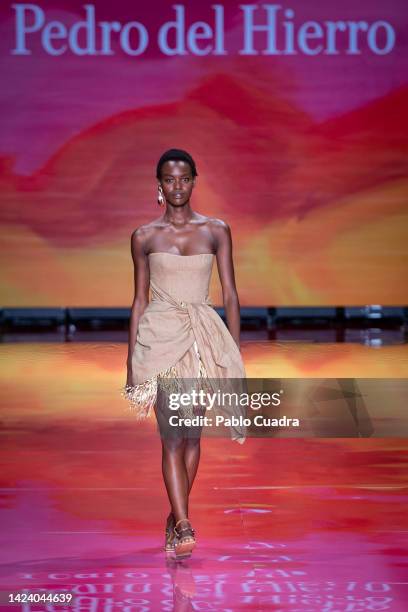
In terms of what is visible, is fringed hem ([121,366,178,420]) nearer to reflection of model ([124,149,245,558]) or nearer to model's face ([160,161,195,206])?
reflection of model ([124,149,245,558])

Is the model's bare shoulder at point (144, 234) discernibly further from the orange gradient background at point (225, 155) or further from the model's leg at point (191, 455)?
the orange gradient background at point (225, 155)

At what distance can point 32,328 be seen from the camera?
10.0 metres

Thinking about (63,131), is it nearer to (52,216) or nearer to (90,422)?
(52,216)

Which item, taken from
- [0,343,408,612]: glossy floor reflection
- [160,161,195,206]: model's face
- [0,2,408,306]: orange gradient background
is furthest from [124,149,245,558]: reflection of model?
[0,2,408,306]: orange gradient background

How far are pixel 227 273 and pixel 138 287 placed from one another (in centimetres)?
25

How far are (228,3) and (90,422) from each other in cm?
499

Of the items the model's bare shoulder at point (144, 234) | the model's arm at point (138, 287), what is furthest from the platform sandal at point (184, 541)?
the model's bare shoulder at point (144, 234)

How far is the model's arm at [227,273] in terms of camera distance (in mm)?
3021

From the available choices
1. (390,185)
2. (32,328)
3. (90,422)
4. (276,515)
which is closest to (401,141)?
(390,185)

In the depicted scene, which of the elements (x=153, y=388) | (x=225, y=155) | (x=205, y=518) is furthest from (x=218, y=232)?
(x=225, y=155)

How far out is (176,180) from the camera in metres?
2.96

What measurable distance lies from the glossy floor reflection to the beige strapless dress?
0.47 meters

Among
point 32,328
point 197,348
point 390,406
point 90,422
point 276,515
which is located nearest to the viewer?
point 197,348

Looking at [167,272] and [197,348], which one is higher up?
[167,272]
